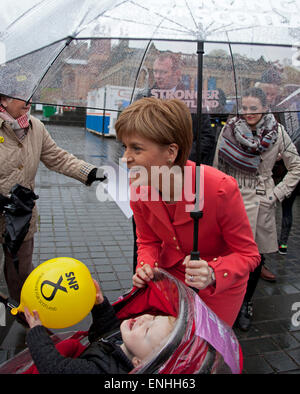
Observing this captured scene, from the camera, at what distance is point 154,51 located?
6.82 feet

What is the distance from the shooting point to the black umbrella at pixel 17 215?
2838mm

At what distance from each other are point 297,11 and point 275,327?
276 cm

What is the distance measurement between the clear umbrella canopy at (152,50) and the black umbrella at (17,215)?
0.89 metres

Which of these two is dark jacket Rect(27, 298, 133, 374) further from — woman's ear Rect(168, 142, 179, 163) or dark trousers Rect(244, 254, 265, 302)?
dark trousers Rect(244, 254, 265, 302)

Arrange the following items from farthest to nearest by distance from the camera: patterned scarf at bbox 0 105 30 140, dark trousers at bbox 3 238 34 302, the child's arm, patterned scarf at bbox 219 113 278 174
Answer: patterned scarf at bbox 219 113 278 174, dark trousers at bbox 3 238 34 302, patterned scarf at bbox 0 105 30 140, the child's arm

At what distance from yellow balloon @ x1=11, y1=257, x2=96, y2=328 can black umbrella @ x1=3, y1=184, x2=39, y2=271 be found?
3.08 feet

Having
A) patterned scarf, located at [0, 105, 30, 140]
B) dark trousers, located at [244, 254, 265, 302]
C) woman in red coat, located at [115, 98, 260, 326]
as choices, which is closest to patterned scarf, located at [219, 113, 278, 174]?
dark trousers, located at [244, 254, 265, 302]

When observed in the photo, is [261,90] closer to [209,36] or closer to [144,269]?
[209,36]

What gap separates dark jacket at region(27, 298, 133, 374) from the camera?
176cm

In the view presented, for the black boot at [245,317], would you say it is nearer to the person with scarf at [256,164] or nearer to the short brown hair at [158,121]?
the person with scarf at [256,164]

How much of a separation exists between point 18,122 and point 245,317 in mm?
2553

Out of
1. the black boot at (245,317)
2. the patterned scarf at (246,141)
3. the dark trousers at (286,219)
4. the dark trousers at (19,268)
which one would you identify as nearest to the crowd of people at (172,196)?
the dark trousers at (19,268)

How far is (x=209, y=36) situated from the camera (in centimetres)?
177

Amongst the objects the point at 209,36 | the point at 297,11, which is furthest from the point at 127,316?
the point at 297,11
